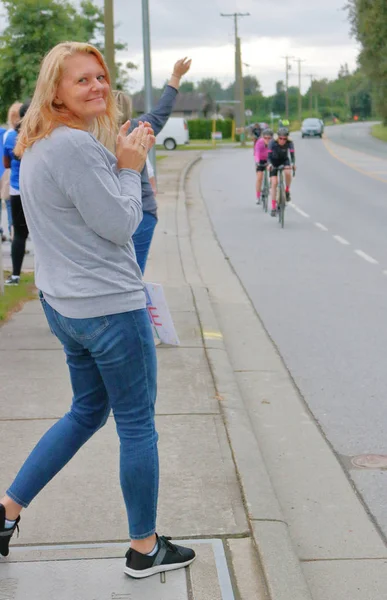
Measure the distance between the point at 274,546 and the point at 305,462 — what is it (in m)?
1.36

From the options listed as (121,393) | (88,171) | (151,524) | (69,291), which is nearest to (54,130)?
(88,171)

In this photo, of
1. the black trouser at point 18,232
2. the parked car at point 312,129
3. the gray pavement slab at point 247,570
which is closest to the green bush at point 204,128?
the parked car at point 312,129

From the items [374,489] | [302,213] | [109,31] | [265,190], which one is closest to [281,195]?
[302,213]

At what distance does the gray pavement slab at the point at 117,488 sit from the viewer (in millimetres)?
3871

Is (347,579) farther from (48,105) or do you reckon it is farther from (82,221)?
(48,105)

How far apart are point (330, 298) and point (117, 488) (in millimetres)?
5797

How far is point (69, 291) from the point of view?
317cm

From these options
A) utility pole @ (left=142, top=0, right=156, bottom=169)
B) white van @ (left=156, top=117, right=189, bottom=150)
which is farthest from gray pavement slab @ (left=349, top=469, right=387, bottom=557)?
white van @ (left=156, top=117, right=189, bottom=150)

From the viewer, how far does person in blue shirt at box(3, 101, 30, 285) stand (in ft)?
30.7

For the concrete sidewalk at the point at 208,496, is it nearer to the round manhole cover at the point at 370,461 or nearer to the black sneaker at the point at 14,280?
the round manhole cover at the point at 370,461

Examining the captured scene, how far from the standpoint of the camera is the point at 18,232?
31.6 ft

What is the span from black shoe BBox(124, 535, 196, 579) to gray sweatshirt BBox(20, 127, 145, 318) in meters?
0.90

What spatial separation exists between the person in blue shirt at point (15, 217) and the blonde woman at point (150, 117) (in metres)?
2.78

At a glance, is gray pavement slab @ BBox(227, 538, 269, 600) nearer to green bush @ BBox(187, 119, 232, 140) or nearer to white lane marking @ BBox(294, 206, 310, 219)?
white lane marking @ BBox(294, 206, 310, 219)
